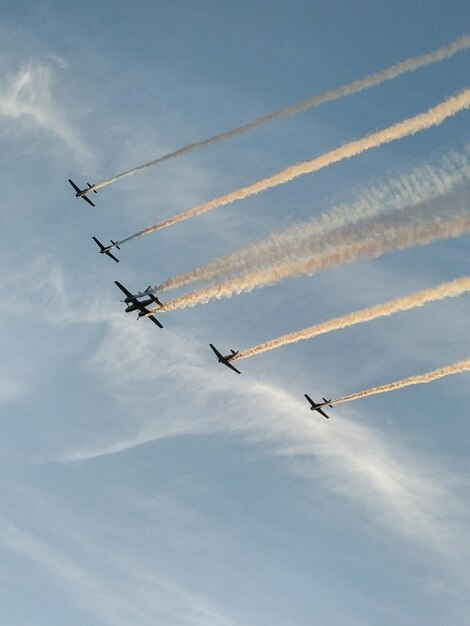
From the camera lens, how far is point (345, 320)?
3800 cm

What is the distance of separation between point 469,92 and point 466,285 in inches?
285

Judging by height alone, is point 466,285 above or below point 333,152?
below

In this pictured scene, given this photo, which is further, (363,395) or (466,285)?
(363,395)

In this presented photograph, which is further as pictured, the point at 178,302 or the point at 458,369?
the point at 178,302

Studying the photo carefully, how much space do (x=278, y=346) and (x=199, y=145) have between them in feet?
37.0

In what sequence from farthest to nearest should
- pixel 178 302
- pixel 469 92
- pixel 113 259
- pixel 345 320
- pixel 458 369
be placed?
pixel 113 259 → pixel 178 302 → pixel 345 320 → pixel 458 369 → pixel 469 92

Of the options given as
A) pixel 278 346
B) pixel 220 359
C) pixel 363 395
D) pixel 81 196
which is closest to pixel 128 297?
pixel 220 359

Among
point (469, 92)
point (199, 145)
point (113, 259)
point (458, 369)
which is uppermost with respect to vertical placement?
point (113, 259)

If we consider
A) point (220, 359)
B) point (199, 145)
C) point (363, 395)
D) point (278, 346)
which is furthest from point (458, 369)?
point (220, 359)

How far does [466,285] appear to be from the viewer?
32.6m

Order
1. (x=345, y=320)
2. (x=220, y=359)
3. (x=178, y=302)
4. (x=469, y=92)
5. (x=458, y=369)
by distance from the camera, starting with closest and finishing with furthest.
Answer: (x=469, y=92) < (x=458, y=369) < (x=345, y=320) < (x=178, y=302) < (x=220, y=359)

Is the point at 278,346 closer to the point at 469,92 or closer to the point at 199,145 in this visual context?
the point at 199,145

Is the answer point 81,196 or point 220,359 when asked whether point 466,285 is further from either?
point 81,196

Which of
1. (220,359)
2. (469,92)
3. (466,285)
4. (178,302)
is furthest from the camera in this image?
(220,359)
